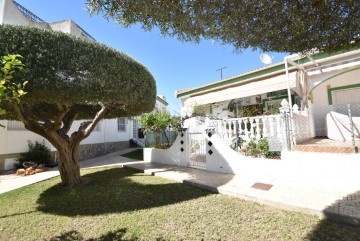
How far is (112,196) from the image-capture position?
25.6ft

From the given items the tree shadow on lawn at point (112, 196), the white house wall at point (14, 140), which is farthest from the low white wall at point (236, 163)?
the white house wall at point (14, 140)

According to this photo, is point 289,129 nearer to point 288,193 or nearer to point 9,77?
point 288,193

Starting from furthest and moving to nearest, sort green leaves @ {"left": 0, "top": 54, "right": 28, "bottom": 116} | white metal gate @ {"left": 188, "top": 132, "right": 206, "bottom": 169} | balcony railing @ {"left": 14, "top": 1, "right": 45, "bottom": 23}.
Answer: balcony railing @ {"left": 14, "top": 1, "right": 45, "bottom": 23} → white metal gate @ {"left": 188, "top": 132, "right": 206, "bottom": 169} → green leaves @ {"left": 0, "top": 54, "right": 28, "bottom": 116}

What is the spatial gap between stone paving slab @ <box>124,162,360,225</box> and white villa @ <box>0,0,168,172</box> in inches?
365

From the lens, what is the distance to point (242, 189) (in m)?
7.45

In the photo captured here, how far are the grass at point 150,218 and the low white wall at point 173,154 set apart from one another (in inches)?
161

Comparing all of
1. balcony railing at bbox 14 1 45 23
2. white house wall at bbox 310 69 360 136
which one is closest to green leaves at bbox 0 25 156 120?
white house wall at bbox 310 69 360 136

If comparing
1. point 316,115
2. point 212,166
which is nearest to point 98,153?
point 212,166

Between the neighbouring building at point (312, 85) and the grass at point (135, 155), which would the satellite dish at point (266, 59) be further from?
the grass at point (135, 155)

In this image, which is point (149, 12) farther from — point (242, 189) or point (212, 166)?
point (212, 166)

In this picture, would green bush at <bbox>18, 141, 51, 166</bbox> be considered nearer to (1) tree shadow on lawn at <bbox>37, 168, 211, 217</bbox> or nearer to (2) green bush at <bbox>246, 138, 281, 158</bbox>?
(1) tree shadow on lawn at <bbox>37, 168, 211, 217</bbox>

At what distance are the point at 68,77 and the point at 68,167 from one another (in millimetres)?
4576

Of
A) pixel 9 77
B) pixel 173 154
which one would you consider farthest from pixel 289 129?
pixel 9 77

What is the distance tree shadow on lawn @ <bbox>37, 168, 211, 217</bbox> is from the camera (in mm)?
6766
